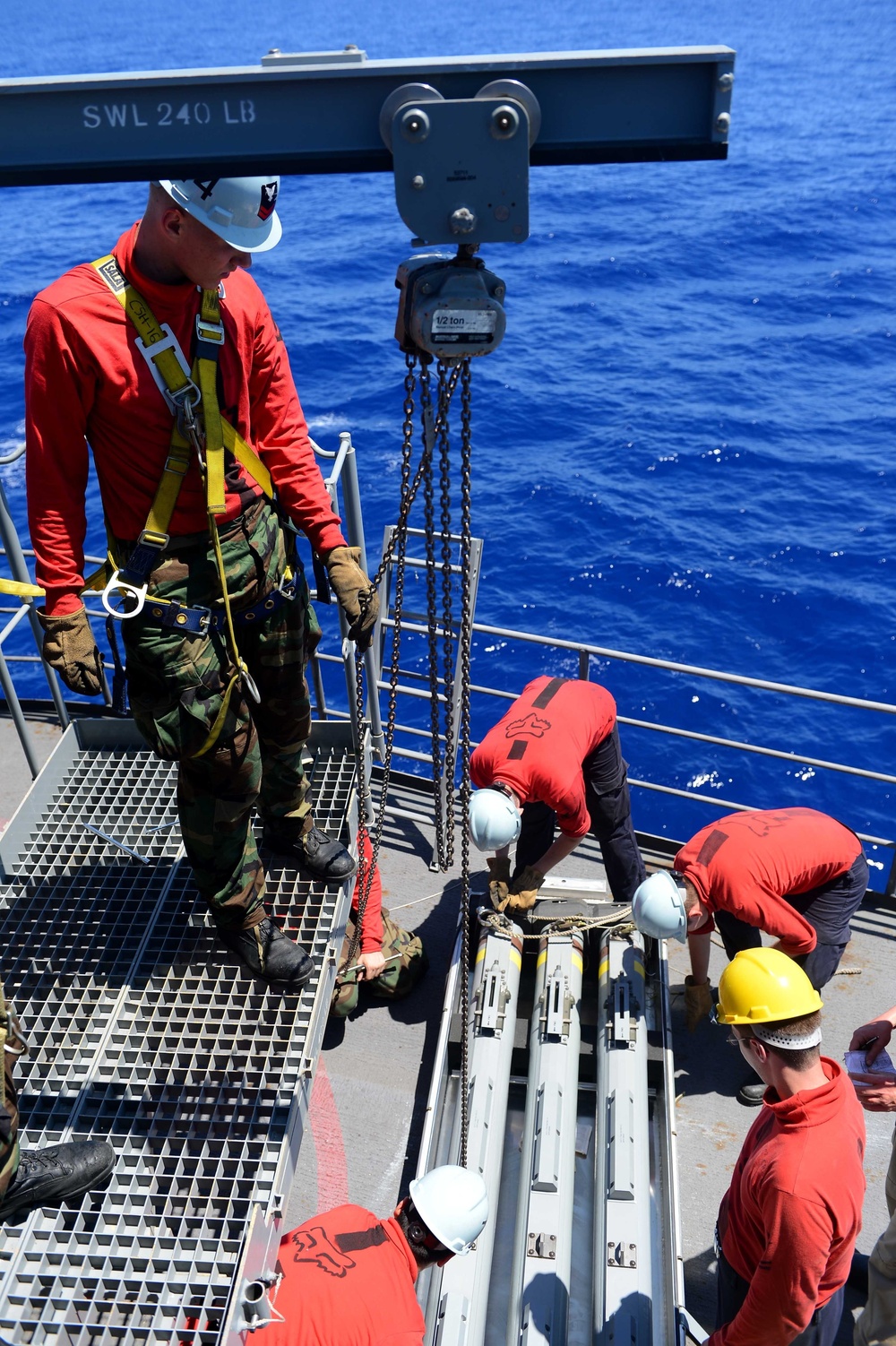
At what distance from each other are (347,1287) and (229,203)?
3.44 meters

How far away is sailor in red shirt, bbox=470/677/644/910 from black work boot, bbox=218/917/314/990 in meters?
1.15

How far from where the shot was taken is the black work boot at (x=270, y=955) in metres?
4.52

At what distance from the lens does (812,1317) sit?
3.68 m

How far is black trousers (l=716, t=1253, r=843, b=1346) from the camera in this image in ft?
12.3

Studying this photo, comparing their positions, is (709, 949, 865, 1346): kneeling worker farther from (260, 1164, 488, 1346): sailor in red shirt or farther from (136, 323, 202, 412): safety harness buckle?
(136, 323, 202, 412): safety harness buckle

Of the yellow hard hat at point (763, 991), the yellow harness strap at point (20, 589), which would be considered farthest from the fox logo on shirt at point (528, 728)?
the yellow harness strap at point (20, 589)

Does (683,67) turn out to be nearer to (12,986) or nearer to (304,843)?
(304,843)

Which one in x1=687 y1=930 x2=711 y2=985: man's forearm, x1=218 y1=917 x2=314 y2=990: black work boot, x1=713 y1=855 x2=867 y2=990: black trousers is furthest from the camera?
x1=687 y1=930 x2=711 y2=985: man's forearm

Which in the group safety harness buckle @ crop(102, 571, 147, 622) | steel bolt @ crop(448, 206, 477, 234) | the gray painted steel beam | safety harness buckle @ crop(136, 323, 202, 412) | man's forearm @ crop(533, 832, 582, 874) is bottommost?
safety harness buckle @ crop(102, 571, 147, 622)

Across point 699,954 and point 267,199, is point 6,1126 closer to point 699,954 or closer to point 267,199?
point 267,199

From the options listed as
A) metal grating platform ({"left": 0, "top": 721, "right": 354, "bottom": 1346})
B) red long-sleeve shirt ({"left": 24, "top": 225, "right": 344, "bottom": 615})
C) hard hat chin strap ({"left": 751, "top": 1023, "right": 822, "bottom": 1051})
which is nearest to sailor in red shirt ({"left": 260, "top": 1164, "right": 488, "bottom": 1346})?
metal grating platform ({"left": 0, "top": 721, "right": 354, "bottom": 1346})

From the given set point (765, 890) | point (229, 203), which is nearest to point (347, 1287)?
point (765, 890)

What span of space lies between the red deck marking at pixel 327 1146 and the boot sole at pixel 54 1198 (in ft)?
4.32

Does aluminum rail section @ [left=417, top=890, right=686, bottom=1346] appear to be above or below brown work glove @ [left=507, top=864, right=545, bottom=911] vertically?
below
